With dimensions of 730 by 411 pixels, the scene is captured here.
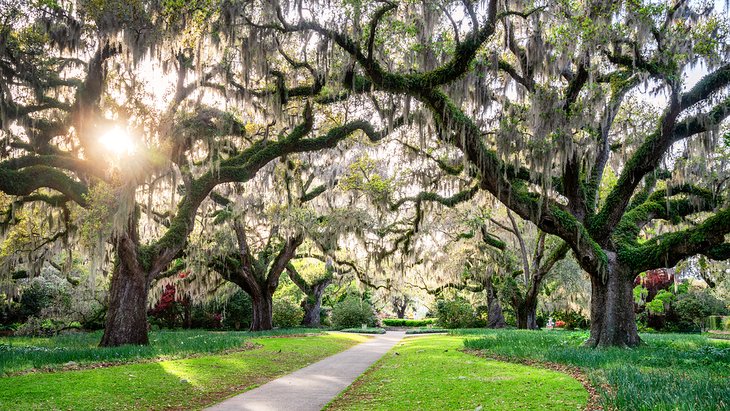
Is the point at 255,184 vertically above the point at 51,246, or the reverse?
the point at 255,184

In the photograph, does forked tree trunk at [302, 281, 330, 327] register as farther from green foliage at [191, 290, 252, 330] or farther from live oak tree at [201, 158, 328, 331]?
green foliage at [191, 290, 252, 330]

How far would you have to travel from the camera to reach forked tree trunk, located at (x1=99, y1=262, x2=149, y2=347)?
13828mm

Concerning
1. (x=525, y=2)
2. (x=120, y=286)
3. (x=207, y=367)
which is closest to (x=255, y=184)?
(x=120, y=286)

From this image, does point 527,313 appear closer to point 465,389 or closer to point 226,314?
point 226,314

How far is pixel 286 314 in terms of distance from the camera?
33.7 metres

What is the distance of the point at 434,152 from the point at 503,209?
11.8 meters

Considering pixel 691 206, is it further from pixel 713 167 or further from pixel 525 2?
pixel 525 2

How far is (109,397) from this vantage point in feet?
22.8

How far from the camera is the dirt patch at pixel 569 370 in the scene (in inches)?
231

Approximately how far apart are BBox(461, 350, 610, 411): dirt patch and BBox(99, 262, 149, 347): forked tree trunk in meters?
9.13

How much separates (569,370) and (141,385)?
717cm

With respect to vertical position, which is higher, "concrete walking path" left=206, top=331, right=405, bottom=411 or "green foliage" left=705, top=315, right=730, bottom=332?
"concrete walking path" left=206, top=331, right=405, bottom=411

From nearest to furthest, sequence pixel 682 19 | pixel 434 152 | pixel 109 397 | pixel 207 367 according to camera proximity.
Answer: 1. pixel 109 397
2. pixel 207 367
3. pixel 682 19
4. pixel 434 152

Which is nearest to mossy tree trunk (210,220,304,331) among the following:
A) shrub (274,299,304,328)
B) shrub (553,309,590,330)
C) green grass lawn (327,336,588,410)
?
shrub (274,299,304,328)
